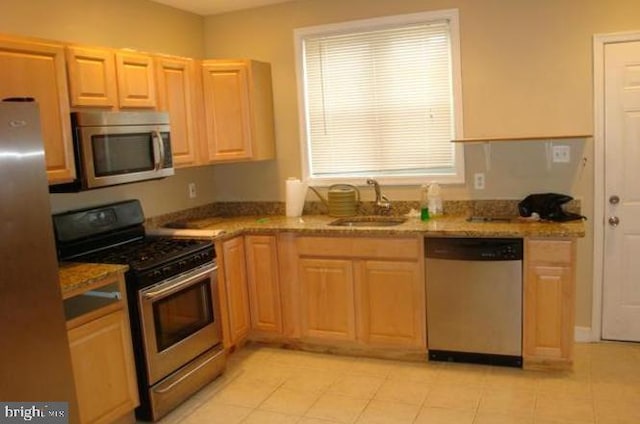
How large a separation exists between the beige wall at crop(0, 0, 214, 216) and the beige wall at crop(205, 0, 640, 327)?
3.27 ft

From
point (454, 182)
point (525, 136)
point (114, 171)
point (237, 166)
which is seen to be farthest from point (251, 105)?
point (525, 136)

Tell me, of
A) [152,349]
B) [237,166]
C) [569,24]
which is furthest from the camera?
[237,166]

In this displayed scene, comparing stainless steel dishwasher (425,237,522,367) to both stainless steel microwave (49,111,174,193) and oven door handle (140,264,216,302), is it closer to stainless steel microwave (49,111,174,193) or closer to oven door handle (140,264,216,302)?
oven door handle (140,264,216,302)

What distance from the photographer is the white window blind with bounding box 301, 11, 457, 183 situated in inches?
159

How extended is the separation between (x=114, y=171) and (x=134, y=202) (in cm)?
53

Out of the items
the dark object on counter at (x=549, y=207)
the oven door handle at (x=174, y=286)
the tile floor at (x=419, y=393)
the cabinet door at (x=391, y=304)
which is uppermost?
the dark object on counter at (x=549, y=207)

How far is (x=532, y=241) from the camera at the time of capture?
3.34 m

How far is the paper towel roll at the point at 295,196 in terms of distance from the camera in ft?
14.2

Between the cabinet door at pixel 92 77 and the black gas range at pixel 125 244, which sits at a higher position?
the cabinet door at pixel 92 77

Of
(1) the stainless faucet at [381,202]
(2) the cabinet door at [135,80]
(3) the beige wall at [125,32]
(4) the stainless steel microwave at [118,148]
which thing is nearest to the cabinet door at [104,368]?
(4) the stainless steel microwave at [118,148]

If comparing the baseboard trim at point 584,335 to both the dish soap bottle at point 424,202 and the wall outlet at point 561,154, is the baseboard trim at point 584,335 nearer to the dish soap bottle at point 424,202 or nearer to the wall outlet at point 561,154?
the wall outlet at point 561,154

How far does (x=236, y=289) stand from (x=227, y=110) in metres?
1.29

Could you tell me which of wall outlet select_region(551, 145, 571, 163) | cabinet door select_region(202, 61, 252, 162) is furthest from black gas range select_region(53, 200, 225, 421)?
wall outlet select_region(551, 145, 571, 163)

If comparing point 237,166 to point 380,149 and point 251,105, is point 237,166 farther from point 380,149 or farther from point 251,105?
point 380,149
